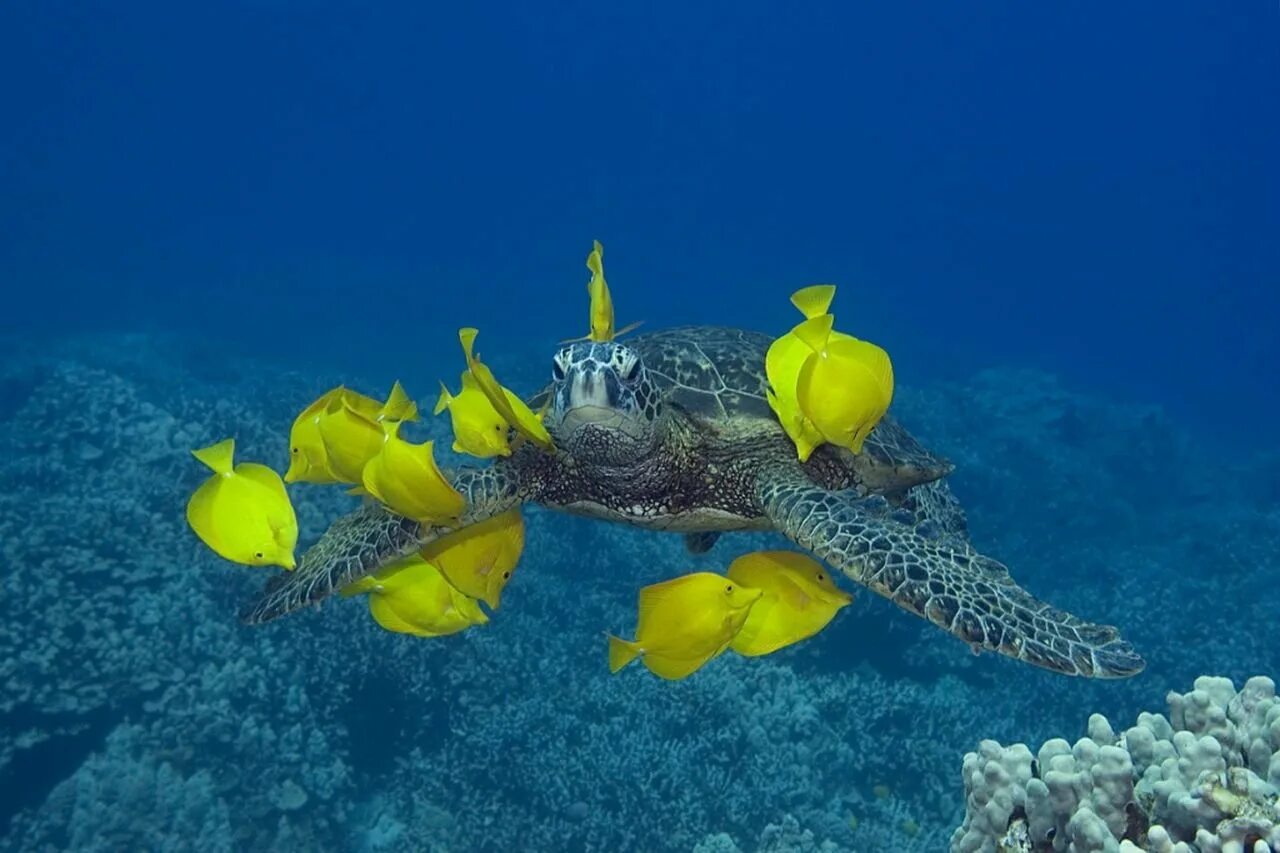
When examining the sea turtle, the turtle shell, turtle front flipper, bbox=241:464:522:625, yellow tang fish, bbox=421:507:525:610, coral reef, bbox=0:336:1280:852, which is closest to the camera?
the sea turtle

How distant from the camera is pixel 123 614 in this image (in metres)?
7.92

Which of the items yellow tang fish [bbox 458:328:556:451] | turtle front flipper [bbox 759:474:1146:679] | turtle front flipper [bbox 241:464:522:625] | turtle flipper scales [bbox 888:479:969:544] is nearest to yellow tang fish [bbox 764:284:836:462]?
turtle front flipper [bbox 759:474:1146:679]

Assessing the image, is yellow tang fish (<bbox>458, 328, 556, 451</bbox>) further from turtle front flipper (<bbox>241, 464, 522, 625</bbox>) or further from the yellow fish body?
the yellow fish body

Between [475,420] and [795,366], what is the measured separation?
1568 mm

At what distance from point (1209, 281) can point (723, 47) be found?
84.0 meters

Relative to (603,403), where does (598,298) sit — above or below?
above

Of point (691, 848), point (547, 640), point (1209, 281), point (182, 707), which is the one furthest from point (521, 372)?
point (1209, 281)

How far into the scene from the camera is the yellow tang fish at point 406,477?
331 cm

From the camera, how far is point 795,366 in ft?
11.9

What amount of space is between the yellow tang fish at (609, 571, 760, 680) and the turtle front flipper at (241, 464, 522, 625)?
4.95 feet

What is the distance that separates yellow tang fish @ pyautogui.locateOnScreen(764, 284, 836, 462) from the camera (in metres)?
3.53

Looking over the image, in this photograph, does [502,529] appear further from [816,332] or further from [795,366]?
[816,332]

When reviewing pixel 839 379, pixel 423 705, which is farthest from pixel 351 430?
pixel 423 705

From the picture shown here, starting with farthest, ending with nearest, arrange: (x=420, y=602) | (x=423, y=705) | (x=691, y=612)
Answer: (x=423, y=705), (x=420, y=602), (x=691, y=612)
